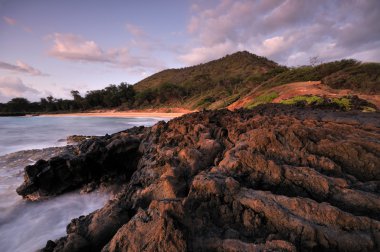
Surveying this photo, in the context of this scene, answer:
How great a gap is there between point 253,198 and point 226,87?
44.2 metres

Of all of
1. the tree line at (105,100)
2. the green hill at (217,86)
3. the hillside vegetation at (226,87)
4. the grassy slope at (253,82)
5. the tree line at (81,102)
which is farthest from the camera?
the tree line at (81,102)

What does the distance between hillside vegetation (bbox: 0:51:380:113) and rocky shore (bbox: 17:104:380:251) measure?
1072 cm

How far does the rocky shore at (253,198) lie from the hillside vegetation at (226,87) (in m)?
10.7

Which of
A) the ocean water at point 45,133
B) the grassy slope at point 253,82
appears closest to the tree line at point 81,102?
the grassy slope at point 253,82

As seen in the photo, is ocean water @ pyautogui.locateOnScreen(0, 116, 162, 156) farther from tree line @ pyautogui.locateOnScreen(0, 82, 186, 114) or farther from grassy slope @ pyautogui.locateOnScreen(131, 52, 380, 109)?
tree line @ pyautogui.locateOnScreen(0, 82, 186, 114)

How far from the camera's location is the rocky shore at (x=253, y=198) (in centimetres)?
273

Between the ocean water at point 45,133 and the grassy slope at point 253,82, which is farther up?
the grassy slope at point 253,82

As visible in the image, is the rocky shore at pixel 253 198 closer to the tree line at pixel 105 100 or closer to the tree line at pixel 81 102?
the tree line at pixel 105 100

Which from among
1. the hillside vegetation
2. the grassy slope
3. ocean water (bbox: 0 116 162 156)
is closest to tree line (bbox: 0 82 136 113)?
the hillside vegetation

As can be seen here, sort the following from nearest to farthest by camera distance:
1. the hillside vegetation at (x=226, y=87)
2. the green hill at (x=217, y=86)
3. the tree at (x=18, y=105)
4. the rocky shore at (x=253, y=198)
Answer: the rocky shore at (x=253, y=198) → the hillside vegetation at (x=226, y=87) → the green hill at (x=217, y=86) → the tree at (x=18, y=105)

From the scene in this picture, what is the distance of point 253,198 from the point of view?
320 centimetres

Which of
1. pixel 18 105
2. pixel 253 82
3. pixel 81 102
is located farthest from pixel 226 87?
pixel 18 105

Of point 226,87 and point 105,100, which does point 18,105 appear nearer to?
point 105,100

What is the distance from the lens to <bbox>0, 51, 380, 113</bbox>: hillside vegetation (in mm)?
17375
